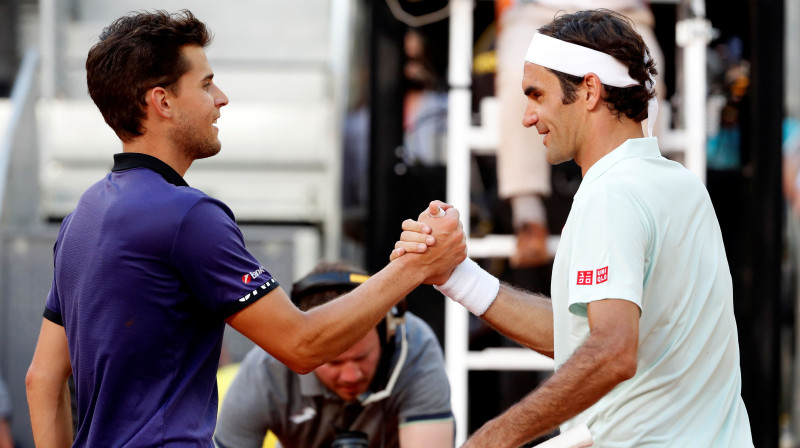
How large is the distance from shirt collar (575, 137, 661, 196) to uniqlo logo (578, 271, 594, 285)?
0.83 feet

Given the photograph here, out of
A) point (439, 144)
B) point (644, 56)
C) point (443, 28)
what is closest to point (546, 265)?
point (439, 144)

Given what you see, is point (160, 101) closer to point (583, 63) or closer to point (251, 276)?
point (251, 276)

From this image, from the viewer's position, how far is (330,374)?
11.2ft

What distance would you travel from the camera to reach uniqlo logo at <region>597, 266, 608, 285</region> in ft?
7.26

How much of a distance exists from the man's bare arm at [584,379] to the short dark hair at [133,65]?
43.1 inches

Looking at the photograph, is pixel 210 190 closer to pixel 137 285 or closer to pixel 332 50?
pixel 332 50

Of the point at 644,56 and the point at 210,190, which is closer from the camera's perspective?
the point at 644,56

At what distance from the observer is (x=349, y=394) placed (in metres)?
3.45

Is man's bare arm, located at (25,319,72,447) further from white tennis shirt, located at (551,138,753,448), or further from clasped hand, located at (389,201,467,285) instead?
white tennis shirt, located at (551,138,753,448)

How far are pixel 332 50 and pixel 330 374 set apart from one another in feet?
10.4

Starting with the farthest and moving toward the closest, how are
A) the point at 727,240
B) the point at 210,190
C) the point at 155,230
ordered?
the point at 210,190
the point at 727,240
the point at 155,230

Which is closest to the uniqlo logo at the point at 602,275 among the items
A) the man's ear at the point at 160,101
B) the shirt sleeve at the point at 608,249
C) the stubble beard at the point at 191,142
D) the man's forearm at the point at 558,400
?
the shirt sleeve at the point at 608,249

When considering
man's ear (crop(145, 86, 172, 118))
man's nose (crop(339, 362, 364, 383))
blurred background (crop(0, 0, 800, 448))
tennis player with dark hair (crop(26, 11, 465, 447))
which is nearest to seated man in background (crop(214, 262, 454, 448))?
man's nose (crop(339, 362, 364, 383))

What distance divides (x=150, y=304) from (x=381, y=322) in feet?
4.14
